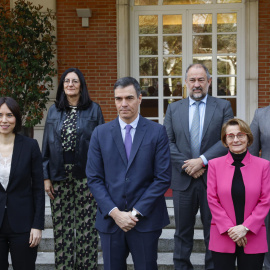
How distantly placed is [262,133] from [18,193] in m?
2.08

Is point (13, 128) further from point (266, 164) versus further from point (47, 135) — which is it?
point (266, 164)

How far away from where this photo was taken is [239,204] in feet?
11.0

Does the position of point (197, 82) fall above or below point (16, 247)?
above

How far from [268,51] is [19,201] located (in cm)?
623

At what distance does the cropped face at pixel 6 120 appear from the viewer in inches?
132

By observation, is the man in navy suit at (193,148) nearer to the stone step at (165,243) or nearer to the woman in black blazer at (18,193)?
the stone step at (165,243)

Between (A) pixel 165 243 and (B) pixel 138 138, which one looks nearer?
(B) pixel 138 138

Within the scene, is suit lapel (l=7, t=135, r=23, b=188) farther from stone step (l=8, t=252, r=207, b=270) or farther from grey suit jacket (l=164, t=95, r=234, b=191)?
stone step (l=8, t=252, r=207, b=270)

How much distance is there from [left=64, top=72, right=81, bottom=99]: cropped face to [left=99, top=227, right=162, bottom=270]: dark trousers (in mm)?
1392

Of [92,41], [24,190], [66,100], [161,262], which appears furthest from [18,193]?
[92,41]

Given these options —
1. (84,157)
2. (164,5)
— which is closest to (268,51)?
(164,5)

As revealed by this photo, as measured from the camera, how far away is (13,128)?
11.2 feet

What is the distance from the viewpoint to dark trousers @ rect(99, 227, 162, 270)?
311 centimetres

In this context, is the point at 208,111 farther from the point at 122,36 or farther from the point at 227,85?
the point at 227,85
